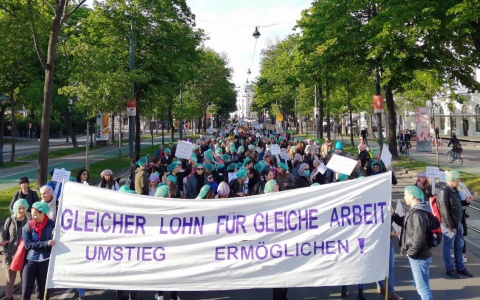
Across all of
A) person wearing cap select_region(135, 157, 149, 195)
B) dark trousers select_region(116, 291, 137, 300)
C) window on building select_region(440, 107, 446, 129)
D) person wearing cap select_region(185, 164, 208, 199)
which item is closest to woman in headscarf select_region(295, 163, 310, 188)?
person wearing cap select_region(185, 164, 208, 199)

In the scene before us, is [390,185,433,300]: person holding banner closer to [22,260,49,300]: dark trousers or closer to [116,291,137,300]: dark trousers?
[116,291,137,300]: dark trousers

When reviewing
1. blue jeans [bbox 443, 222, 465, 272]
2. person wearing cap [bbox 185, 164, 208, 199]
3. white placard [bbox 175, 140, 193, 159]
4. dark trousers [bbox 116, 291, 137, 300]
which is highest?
white placard [bbox 175, 140, 193, 159]

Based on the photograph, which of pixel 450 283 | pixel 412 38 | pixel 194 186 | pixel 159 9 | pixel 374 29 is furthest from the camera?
pixel 159 9

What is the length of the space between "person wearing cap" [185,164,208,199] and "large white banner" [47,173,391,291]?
14.5ft

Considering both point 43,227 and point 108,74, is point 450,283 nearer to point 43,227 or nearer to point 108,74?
point 43,227

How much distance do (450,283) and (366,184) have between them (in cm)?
274

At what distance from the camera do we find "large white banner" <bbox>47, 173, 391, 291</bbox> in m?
5.94

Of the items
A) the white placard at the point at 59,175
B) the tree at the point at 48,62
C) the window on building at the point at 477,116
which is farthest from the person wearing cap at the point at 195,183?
the window on building at the point at 477,116

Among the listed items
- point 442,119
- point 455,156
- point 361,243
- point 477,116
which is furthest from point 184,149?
point 442,119

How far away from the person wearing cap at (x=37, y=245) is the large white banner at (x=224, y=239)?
297 mm

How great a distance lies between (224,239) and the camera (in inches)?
237

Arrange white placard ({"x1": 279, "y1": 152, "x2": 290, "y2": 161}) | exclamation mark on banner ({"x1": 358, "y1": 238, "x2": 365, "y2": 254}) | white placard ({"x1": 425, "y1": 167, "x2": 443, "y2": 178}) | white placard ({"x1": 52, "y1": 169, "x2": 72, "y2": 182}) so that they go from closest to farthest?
exclamation mark on banner ({"x1": 358, "y1": 238, "x2": 365, "y2": 254})
white placard ({"x1": 52, "y1": 169, "x2": 72, "y2": 182})
white placard ({"x1": 425, "y1": 167, "x2": 443, "y2": 178})
white placard ({"x1": 279, "y1": 152, "x2": 290, "y2": 161})

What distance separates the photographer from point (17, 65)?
31359mm

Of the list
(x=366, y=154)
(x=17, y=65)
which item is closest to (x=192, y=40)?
(x=17, y=65)
